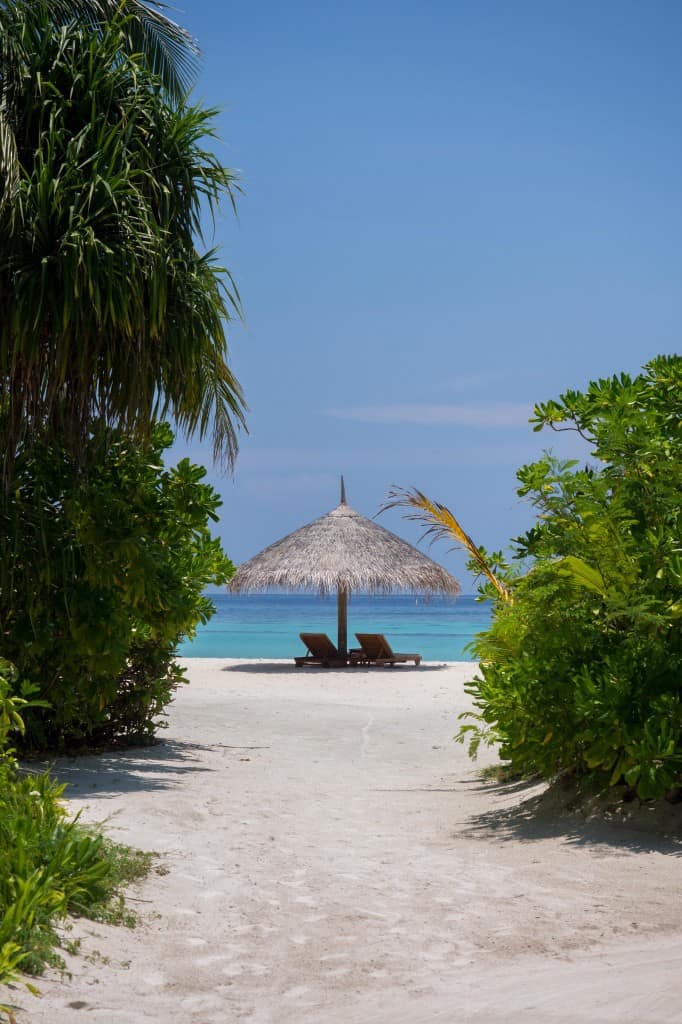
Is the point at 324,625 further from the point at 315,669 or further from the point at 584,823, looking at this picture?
the point at 584,823

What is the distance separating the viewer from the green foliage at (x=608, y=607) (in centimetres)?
511

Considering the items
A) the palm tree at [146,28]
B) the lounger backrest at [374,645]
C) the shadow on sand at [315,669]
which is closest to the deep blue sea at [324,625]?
the shadow on sand at [315,669]

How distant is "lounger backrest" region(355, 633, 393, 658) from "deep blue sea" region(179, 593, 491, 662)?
11040mm

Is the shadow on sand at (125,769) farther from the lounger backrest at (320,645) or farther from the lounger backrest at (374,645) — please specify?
the lounger backrest at (320,645)

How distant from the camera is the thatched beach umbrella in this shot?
784 inches

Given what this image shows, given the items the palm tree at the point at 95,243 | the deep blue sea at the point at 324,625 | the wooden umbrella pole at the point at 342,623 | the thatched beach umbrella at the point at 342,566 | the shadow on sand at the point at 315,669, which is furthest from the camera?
the deep blue sea at the point at 324,625

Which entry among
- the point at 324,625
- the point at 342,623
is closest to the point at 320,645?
the point at 342,623

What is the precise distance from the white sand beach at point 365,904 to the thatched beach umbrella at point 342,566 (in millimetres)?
11552

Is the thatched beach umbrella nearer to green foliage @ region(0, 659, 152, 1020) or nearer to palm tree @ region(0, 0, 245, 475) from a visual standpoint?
palm tree @ region(0, 0, 245, 475)

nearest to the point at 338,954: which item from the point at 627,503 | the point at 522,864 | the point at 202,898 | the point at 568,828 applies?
the point at 202,898

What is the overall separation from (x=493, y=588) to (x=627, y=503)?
6.03ft

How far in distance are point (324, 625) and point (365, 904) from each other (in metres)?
58.6

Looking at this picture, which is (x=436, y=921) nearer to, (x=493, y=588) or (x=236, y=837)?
(x=236, y=837)

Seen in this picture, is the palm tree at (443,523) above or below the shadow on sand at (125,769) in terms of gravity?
above
